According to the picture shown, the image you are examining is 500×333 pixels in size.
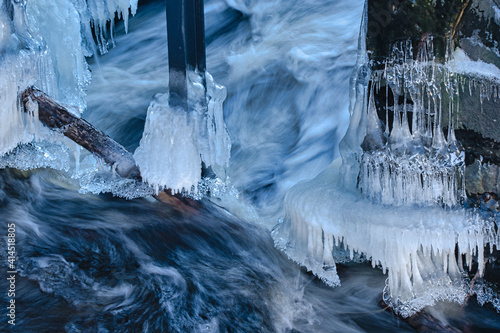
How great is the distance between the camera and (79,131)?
13.8 feet

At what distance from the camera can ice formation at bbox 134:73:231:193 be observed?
4070mm

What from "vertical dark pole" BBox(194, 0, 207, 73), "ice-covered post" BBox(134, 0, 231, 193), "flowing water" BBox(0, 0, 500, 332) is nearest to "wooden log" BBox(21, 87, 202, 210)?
"ice-covered post" BBox(134, 0, 231, 193)

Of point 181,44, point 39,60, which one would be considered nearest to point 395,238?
point 181,44

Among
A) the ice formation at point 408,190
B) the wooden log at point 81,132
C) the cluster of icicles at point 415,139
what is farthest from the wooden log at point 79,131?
the cluster of icicles at point 415,139

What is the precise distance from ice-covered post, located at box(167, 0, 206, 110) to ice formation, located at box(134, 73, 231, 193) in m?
0.08

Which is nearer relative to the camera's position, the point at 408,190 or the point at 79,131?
the point at 408,190

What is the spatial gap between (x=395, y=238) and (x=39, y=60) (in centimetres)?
301

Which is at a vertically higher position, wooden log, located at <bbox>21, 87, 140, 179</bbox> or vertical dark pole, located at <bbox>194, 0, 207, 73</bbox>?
vertical dark pole, located at <bbox>194, 0, 207, 73</bbox>

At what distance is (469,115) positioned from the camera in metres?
3.70

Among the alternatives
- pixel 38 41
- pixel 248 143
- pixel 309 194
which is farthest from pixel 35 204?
pixel 248 143

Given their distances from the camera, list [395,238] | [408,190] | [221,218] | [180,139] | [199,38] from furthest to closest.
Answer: [221,218] → [199,38] → [180,139] → [408,190] → [395,238]

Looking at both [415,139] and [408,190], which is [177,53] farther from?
[408,190]

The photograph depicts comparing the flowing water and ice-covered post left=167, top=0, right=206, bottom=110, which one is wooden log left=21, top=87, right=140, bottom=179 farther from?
ice-covered post left=167, top=0, right=206, bottom=110

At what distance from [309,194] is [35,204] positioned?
2.17 metres
